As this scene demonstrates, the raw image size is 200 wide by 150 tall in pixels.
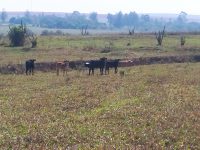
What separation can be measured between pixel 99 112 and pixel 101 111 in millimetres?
240

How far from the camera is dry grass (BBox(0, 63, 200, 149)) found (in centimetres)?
1614

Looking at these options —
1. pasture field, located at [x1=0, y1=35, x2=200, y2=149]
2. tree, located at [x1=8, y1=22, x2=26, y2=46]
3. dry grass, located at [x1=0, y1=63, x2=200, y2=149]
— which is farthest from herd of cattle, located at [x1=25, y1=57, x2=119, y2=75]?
tree, located at [x1=8, y1=22, x2=26, y2=46]

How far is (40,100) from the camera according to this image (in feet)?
75.8

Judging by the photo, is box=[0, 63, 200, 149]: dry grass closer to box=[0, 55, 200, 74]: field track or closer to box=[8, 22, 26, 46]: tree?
box=[0, 55, 200, 74]: field track

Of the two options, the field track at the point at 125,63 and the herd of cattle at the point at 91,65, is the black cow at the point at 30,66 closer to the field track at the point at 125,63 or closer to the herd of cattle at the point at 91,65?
the herd of cattle at the point at 91,65

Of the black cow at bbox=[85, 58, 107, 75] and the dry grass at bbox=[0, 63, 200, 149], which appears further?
the black cow at bbox=[85, 58, 107, 75]

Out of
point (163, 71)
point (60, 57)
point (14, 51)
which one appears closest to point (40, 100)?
point (163, 71)

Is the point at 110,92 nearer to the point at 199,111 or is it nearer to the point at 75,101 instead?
the point at 75,101

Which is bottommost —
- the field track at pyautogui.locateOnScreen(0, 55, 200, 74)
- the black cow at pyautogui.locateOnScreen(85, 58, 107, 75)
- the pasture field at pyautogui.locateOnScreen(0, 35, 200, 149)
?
the field track at pyautogui.locateOnScreen(0, 55, 200, 74)

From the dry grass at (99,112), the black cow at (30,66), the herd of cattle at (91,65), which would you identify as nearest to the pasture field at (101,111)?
Answer: the dry grass at (99,112)

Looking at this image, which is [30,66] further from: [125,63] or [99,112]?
[99,112]

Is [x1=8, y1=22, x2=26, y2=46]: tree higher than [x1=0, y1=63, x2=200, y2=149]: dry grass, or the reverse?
[x1=8, y1=22, x2=26, y2=46]: tree

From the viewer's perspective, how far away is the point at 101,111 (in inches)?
821

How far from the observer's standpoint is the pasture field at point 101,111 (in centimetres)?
1616
